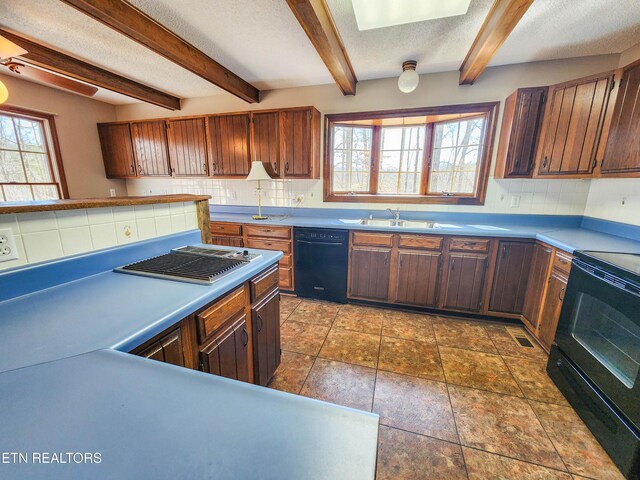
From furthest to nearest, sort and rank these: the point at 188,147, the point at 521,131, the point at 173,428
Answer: the point at 188,147 → the point at 521,131 → the point at 173,428

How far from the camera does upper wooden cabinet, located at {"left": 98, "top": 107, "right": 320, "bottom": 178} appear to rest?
292 centimetres

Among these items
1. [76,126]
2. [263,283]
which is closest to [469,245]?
[263,283]

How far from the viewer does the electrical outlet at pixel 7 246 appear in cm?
88

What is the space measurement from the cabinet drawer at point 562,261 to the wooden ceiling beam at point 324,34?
2305mm

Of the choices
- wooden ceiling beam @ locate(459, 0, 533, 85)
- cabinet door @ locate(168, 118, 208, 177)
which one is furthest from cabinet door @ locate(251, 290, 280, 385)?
cabinet door @ locate(168, 118, 208, 177)

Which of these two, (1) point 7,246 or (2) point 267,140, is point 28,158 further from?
(1) point 7,246

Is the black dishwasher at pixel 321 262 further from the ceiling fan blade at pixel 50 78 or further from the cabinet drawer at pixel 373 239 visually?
the ceiling fan blade at pixel 50 78

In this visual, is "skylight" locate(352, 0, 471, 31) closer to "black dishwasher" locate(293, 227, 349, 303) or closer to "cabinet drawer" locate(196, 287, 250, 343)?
"black dishwasher" locate(293, 227, 349, 303)

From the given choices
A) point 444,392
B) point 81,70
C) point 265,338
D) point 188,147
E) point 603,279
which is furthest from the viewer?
point 188,147

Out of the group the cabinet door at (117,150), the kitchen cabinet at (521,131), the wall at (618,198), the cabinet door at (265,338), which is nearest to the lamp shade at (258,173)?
the cabinet door at (265,338)

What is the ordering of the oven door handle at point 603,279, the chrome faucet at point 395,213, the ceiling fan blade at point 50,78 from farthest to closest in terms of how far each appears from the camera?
the chrome faucet at point 395,213
the ceiling fan blade at point 50,78
the oven door handle at point 603,279

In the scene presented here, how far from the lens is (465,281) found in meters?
2.50

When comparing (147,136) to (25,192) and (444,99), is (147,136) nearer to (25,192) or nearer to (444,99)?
(25,192)

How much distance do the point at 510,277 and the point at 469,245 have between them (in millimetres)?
462
